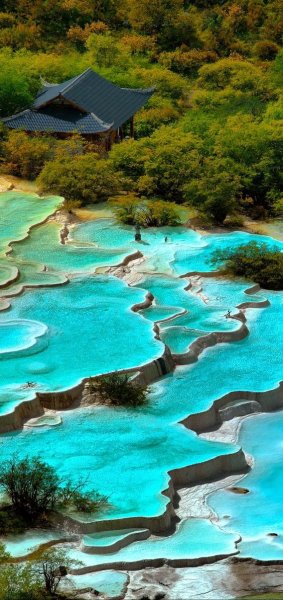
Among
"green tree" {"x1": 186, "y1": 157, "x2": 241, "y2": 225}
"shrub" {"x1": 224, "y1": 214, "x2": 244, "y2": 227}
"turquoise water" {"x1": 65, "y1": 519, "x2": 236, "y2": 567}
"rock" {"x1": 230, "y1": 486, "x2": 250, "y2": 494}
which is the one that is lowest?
"rock" {"x1": 230, "y1": 486, "x2": 250, "y2": 494}

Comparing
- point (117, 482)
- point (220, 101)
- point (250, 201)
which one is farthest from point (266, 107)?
point (117, 482)

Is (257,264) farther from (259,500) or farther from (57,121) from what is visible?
(57,121)

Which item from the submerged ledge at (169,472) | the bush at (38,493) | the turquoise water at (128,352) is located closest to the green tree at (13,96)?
the turquoise water at (128,352)

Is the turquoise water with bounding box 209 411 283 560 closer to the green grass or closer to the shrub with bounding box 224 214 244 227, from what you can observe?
the green grass

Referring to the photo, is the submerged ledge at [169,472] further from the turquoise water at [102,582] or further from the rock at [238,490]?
the turquoise water at [102,582]

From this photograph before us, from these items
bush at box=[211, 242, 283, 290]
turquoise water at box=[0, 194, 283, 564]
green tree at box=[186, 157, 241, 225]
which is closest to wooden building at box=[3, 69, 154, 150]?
green tree at box=[186, 157, 241, 225]

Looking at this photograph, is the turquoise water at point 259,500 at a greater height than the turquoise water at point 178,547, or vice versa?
the turquoise water at point 178,547
